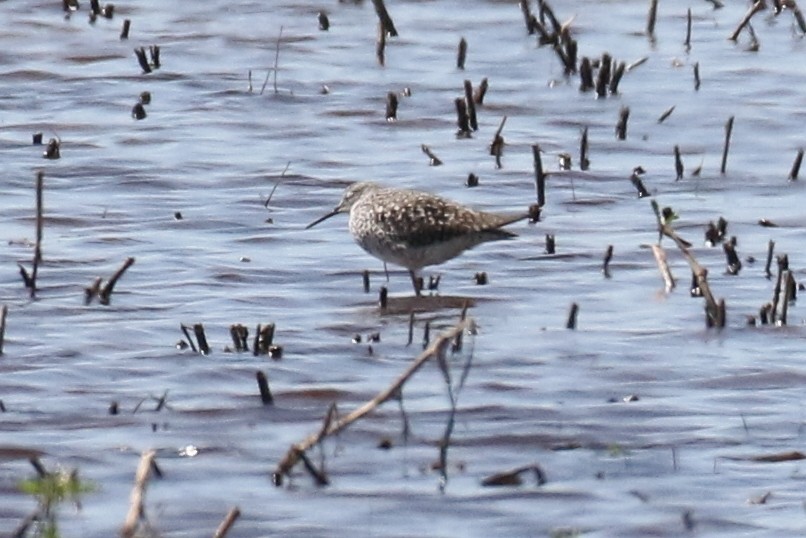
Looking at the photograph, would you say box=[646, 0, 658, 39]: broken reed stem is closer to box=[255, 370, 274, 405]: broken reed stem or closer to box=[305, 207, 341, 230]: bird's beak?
box=[305, 207, 341, 230]: bird's beak

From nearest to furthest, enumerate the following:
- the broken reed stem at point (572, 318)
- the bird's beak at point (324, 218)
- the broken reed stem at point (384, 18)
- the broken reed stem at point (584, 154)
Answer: the broken reed stem at point (572, 318)
the bird's beak at point (324, 218)
the broken reed stem at point (584, 154)
the broken reed stem at point (384, 18)

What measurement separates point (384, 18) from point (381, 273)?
5.77 m

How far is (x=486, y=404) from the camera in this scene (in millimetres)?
9016

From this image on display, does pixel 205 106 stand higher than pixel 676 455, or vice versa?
pixel 676 455

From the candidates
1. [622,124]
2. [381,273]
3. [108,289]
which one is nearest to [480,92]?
[622,124]

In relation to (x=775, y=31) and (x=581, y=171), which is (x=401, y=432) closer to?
(x=581, y=171)

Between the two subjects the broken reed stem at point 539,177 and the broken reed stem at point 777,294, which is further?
the broken reed stem at point 539,177

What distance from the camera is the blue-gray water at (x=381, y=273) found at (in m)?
7.82

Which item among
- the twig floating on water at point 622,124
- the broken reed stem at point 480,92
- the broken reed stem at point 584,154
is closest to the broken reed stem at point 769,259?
the broken reed stem at point 584,154

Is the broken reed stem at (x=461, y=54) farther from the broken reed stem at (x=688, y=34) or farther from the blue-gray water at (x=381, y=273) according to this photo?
the broken reed stem at (x=688, y=34)

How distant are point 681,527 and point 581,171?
6.68 m

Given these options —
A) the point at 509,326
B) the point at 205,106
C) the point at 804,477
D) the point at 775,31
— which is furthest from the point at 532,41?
the point at 804,477

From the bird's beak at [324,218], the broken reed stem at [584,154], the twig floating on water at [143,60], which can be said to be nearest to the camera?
the bird's beak at [324,218]

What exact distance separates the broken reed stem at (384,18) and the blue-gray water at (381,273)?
7.3 inches
